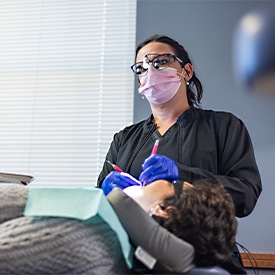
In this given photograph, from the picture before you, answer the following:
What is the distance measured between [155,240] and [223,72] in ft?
4.50

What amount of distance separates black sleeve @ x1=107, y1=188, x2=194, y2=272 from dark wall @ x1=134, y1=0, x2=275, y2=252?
40.2 inches

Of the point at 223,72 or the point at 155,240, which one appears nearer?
the point at 155,240

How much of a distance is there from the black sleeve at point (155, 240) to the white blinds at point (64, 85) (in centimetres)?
120

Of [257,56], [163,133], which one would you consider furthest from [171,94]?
[257,56]

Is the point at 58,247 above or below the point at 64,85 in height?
below

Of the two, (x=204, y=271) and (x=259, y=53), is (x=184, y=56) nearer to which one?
(x=259, y=53)

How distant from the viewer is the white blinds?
1956 mm

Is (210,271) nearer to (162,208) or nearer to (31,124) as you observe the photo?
(162,208)

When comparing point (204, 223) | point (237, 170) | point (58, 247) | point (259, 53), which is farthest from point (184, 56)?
point (58, 247)

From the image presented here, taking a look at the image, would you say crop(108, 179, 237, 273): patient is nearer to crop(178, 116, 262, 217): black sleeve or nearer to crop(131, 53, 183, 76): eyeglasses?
crop(178, 116, 262, 217): black sleeve

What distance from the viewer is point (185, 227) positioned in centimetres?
74

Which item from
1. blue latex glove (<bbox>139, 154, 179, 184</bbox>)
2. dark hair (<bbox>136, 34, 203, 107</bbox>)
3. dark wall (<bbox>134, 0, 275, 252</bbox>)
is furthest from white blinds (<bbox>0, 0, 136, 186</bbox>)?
blue latex glove (<bbox>139, 154, 179, 184</bbox>)

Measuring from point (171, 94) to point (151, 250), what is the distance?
0.80 meters

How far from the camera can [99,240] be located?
Answer: 2.27 ft
